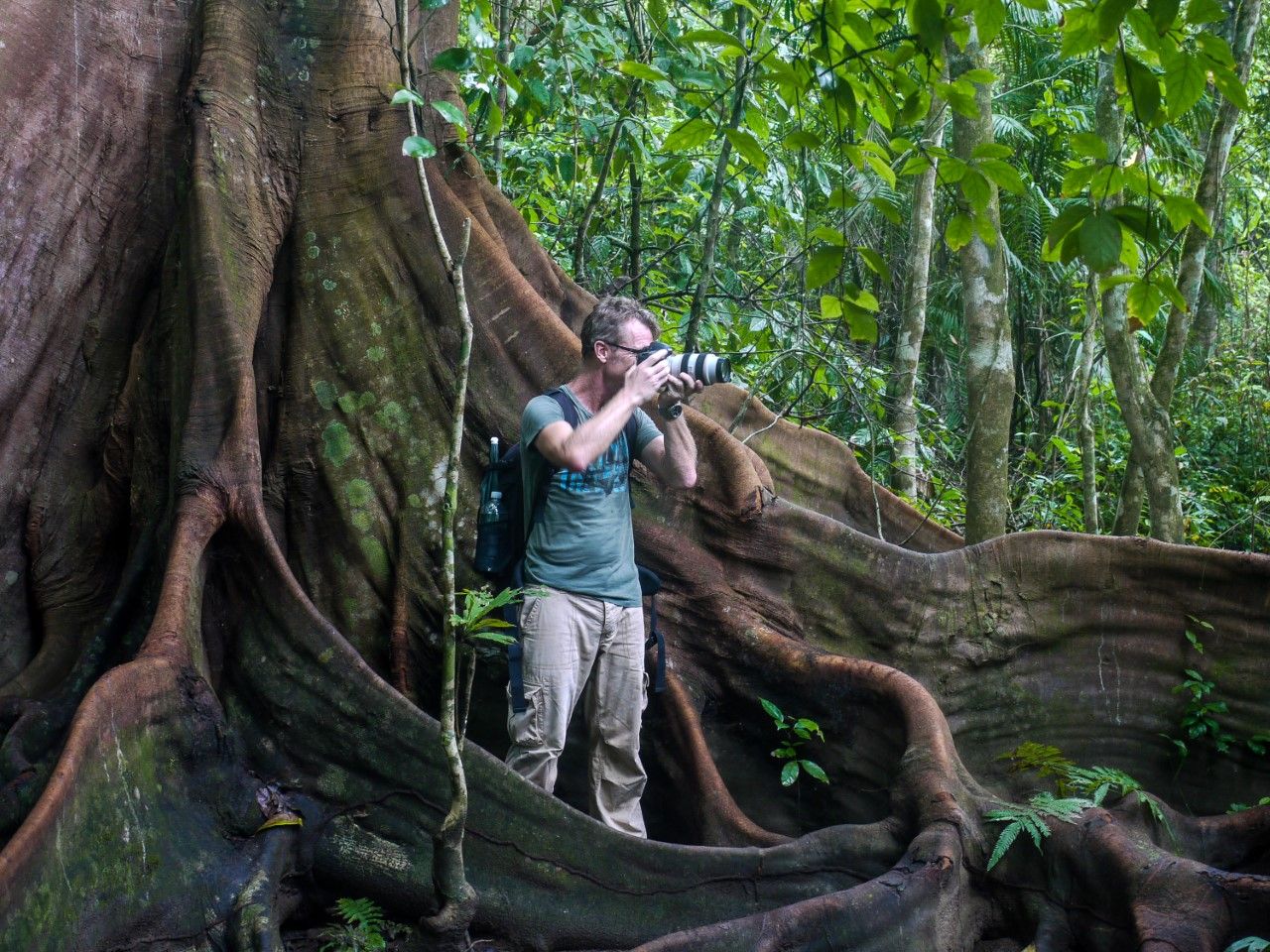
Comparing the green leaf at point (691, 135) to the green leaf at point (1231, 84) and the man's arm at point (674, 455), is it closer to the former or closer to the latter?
the man's arm at point (674, 455)

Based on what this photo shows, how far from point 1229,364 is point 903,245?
4.70m

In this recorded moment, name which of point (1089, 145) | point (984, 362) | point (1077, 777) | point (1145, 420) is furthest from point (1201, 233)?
point (1089, 145)

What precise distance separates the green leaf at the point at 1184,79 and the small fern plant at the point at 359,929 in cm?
323

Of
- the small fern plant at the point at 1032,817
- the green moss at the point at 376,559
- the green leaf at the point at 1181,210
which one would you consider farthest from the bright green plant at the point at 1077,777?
the green moss at the point at 376,559

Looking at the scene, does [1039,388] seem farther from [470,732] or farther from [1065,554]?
[470,732]

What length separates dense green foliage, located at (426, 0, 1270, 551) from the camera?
3268 mm

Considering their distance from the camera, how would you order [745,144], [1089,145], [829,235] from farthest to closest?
[745,144]
[829,235]
[1089,145]

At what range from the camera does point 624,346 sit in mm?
4059

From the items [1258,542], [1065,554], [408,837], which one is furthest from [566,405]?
[1258,542]

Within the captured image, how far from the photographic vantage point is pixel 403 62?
3.55 m

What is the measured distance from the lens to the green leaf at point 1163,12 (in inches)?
106

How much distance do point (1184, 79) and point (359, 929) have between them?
332 centimetres

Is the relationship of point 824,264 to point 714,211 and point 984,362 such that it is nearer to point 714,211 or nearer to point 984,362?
point 714,211

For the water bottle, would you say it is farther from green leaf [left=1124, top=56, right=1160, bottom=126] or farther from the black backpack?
green leaf [left=1124, top=56, right=1160, bottom=126]
